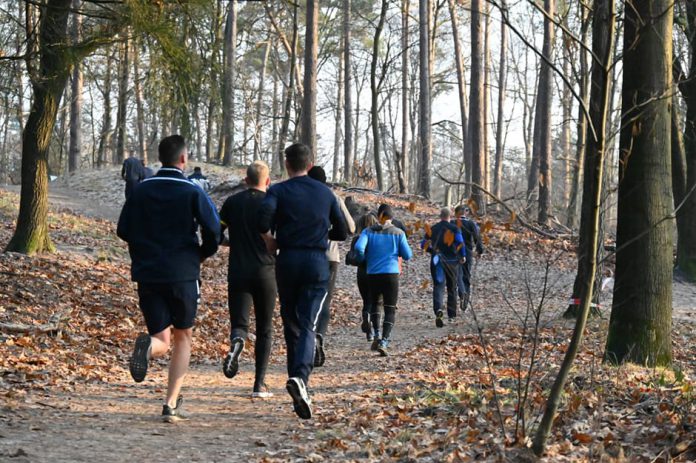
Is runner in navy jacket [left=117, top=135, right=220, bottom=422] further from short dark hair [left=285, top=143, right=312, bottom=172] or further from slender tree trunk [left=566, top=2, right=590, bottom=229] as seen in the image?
slender tree trunk [left=566, top=2, right=590, bottom=229]

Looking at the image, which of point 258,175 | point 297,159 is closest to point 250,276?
point 258,175

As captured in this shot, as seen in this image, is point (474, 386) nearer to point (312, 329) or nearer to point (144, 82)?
point (312, 329)

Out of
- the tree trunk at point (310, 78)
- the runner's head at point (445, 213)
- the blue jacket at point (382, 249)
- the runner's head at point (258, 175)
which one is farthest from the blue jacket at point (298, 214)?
the tree trunk at point (310, 78)

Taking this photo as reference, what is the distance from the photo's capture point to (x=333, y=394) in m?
7.59

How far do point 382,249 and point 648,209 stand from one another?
141 inches

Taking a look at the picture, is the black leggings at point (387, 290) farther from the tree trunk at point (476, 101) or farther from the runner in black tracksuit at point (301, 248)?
the tree trunk at point (476, 101)

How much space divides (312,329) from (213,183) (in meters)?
21.5

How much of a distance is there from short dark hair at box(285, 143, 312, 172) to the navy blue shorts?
49.1 inches

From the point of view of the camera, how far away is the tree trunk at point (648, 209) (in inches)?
292

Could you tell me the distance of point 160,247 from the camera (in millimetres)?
5812

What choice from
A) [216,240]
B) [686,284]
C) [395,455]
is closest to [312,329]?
[216,240]

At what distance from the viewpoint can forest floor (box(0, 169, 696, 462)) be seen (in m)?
5.02

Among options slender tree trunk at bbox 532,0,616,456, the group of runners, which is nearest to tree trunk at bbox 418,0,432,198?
the group of runners

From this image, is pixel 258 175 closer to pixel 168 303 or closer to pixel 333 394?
pixel 168 303
